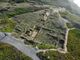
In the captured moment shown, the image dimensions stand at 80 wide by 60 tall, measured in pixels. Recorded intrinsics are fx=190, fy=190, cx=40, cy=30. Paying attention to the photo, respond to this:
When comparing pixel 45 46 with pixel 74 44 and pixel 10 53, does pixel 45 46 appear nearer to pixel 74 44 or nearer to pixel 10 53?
pixel 10 53

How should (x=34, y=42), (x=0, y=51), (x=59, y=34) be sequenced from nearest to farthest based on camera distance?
(x=0, y=51), (x=34, y=42), (x=59, y=34)

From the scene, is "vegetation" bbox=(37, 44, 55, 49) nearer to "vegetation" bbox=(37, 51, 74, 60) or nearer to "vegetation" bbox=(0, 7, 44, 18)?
"vegetation" bbox=(37, 51, 74, 60)

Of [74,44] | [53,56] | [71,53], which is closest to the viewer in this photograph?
[53,56]

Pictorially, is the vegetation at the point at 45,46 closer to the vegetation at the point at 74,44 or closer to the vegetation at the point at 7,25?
the vegetation at the point at 74,44

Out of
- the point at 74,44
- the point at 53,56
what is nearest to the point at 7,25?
the point at 53,56

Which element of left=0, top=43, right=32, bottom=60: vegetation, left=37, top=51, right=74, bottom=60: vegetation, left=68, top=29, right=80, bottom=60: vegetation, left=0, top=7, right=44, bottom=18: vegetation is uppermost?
left=0, top=43, right=32, bottom=60: vegetation

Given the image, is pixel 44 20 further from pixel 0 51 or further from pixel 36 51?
pixel 0 51

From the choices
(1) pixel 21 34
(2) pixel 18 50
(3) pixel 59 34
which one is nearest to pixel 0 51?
(2) pixel 18 50

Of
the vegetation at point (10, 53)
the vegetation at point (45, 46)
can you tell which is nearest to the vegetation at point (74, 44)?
the vegetation at point (45, 46)

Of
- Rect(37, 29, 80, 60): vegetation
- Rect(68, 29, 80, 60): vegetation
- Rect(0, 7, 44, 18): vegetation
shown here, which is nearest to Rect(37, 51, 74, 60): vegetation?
Rect(37, 29, 80, 60): vegetation
